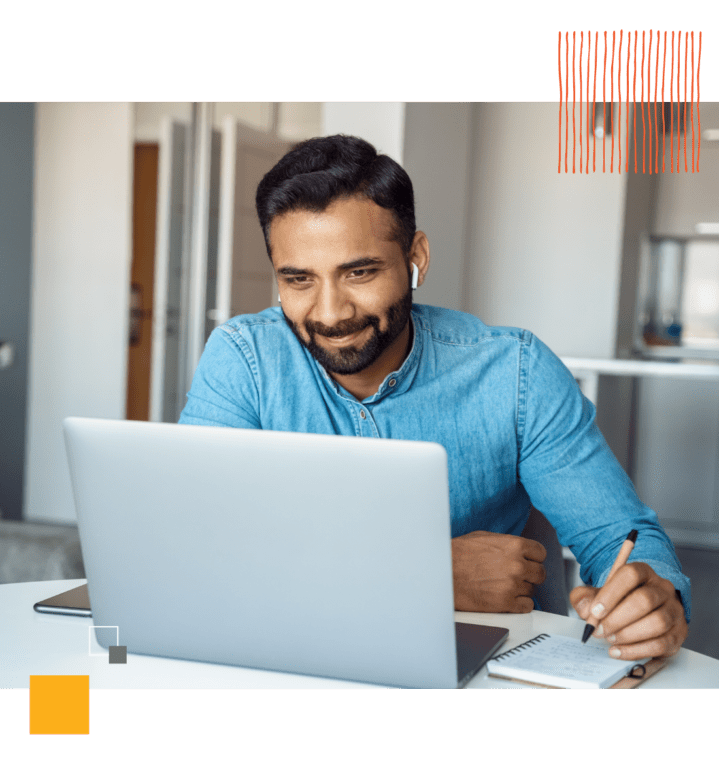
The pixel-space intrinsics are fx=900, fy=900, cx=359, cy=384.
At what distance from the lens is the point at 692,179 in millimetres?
4664

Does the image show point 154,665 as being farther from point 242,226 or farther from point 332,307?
point 242,226

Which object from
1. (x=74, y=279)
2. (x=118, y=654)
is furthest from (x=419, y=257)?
(x=74, y=279)

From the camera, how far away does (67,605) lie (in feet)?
3.64

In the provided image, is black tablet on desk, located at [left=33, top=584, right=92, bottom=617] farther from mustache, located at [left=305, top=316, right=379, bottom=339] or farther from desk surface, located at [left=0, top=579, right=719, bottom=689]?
mustache, located at [left=305, top=316, right=379, bottom=339]

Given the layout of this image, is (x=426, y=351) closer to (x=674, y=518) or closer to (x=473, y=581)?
(x=473, y=581)

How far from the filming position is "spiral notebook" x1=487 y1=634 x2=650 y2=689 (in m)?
0.86

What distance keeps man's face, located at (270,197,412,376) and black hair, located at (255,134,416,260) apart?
17 mm

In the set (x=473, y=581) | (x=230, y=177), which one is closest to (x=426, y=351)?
(x=473, y=581)

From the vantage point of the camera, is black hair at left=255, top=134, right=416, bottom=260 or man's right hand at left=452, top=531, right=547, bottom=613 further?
black hair at left=255, top=134, right=416, bottom=260

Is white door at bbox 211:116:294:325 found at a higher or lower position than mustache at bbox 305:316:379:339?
higher
